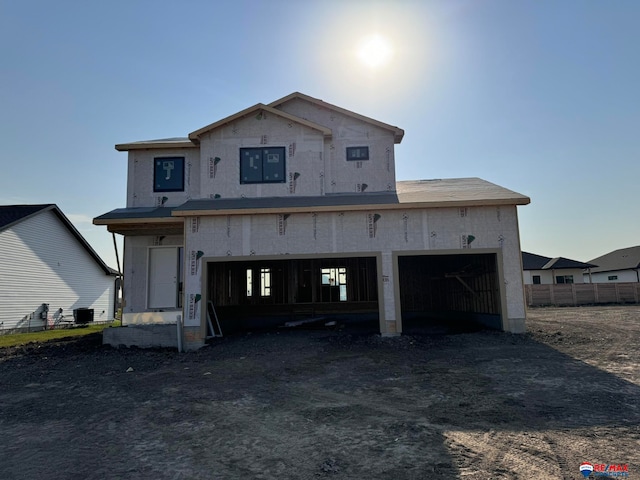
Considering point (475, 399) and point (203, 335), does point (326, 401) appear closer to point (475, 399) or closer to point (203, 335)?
point (475, 399)

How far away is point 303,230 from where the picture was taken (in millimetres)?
11984

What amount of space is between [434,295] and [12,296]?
62.7 ft

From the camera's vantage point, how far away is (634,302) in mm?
25594

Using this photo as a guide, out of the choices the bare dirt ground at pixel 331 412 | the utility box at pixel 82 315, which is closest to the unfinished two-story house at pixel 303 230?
the bare dirt ground at pixel 331 412

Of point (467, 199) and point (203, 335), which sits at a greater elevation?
point (467, 199)

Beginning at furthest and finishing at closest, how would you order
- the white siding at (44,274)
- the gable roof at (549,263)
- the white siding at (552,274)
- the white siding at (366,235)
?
1. the white siding at (552,274)
2. the gable roof at (549,263)
3. the white siding at (44,274)
4. the white siding at (366,235)

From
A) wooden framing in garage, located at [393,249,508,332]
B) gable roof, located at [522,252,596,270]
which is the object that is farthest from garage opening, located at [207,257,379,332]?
gable roof, located at [522,252,596,270]

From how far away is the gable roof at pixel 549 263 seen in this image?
107 ft

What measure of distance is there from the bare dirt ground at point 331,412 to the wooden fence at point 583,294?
16.1 m

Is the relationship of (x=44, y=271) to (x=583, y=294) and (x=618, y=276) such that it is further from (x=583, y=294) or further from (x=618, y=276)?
(x=618, y=276)

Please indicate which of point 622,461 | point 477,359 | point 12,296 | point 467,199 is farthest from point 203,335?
point 12,296

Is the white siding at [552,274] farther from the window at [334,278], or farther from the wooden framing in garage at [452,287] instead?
the window at [334,278]
